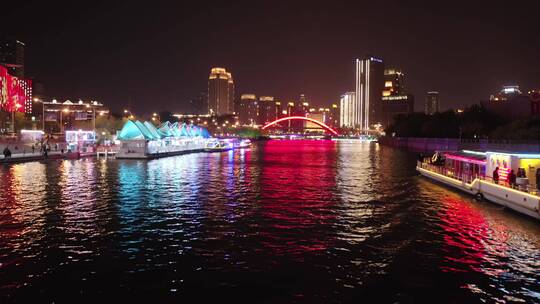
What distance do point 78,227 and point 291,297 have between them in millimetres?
10372

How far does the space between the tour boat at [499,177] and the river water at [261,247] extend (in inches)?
29.3

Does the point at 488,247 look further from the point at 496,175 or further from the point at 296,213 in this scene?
the point at 496,175

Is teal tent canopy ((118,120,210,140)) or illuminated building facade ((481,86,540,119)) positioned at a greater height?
illuminated building facade ((481,86,540,119))

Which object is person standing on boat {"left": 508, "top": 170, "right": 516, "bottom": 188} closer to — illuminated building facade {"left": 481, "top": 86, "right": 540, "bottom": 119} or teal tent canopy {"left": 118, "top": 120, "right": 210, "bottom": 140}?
teal tent canopy {"left": 118, "top": 120, "right": 210, "bottom": 140}

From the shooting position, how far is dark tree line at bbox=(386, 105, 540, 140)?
62.2 metres

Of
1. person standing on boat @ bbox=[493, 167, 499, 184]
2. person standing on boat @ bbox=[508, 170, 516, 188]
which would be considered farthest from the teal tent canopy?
person standing on boat @ bbox=[508, 170, 516, 188]

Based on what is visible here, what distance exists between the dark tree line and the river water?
40766mm

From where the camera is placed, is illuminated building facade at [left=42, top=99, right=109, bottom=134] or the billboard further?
illuminated building facade at [left=42, top=99, right=109, bottom=134]

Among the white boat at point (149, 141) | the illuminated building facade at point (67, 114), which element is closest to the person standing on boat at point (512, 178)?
the white boat at point (149, 141)

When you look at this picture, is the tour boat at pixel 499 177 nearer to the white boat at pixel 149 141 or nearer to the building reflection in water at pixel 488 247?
the building reflection in water at pixel 488 247

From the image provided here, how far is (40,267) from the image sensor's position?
12.8 meters

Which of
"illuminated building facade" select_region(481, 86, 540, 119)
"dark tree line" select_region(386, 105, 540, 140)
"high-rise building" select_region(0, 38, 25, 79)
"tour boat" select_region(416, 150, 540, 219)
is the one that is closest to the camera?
"tour boat" select_region(416, 150, 540, 219)

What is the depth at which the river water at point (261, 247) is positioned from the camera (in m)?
11.4

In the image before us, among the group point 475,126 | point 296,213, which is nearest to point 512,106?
point 475,126
